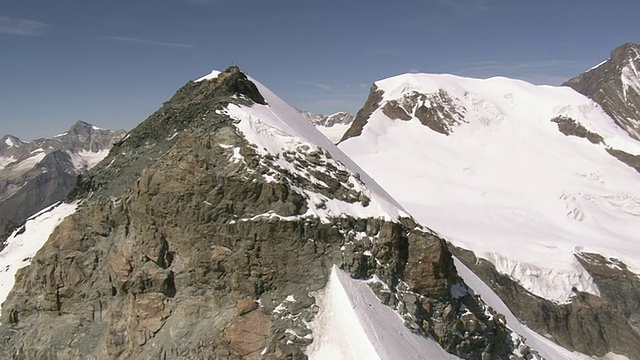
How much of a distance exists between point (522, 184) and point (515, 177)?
2.12m

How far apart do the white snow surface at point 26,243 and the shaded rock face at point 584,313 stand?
3531 centimetres

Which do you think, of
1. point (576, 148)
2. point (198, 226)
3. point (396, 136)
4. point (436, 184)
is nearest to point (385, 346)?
point (198, 226)

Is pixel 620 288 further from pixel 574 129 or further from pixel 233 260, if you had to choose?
pixel 233 260

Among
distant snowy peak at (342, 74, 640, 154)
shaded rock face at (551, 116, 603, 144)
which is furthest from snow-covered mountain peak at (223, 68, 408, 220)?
shaded rock face at (551, 116, 603, 144)

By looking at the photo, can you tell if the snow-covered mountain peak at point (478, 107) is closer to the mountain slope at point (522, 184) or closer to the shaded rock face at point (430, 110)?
the shaded rock face at point (430, 110)

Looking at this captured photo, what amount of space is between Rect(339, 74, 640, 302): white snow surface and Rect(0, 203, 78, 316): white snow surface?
37992mm

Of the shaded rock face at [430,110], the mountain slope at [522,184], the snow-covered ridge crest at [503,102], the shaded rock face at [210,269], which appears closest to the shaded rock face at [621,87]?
the snow-covered ridge crest at [503,102]

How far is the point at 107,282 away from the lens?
19125 mm

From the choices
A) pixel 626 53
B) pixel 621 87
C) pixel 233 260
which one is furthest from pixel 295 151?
pixel 626 53

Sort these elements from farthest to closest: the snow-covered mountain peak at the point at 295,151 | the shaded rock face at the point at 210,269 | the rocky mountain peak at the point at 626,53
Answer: the rocky mountain peak at the point at 626,53, the snow-covered mountain peak at the point at 295,151, the shaded rock face at the point at 210,269

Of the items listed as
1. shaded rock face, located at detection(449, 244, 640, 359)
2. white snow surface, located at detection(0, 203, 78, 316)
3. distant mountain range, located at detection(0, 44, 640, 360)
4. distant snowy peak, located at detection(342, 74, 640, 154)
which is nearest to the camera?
distant mountain range, located at detection(0, 44, 640, 360)

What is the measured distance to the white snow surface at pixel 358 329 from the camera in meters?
15.2

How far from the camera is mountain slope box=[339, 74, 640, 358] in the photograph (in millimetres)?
44750

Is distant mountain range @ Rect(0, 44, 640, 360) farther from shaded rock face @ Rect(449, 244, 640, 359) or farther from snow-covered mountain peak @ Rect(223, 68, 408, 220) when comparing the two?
shaded rock face @ Rect(449, 244, 640, 359)
